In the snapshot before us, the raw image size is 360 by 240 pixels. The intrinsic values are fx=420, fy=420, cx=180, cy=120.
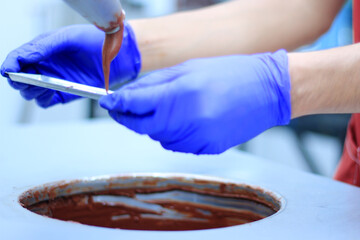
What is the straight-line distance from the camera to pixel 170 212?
96 centimetres

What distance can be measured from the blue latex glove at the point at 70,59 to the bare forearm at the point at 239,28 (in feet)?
0.29

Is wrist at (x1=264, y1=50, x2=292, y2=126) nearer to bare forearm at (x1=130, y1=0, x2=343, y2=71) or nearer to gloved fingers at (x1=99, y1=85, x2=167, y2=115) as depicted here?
gloved fingers at (x1=99, y1=85, x2=167, y2=115)

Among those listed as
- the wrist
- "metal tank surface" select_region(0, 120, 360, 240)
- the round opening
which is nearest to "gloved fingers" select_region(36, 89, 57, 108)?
"metal tank surface" select_region(0, 120, 360, 240)

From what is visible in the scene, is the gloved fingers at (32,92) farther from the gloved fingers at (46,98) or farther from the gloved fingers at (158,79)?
the gloved fingers at (158,79)

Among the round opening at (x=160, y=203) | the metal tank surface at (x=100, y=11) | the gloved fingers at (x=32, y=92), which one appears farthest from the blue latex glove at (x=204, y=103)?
the gloved fingers at (x=32, y=92)

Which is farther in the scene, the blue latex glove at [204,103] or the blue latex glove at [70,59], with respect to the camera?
the blue latex glove at [70,59]

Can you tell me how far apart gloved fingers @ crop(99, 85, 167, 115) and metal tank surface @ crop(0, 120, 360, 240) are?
189 millimetres

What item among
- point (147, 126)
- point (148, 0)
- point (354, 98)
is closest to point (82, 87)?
point (147, 126)

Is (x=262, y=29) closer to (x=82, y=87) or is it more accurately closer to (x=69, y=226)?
(x=82, y=87)

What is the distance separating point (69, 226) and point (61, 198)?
0.94ft

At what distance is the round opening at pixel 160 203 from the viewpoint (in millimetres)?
921

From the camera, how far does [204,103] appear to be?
0.67 meters

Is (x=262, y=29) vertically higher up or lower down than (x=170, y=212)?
higher up

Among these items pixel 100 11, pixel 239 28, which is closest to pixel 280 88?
pixel 100 11
